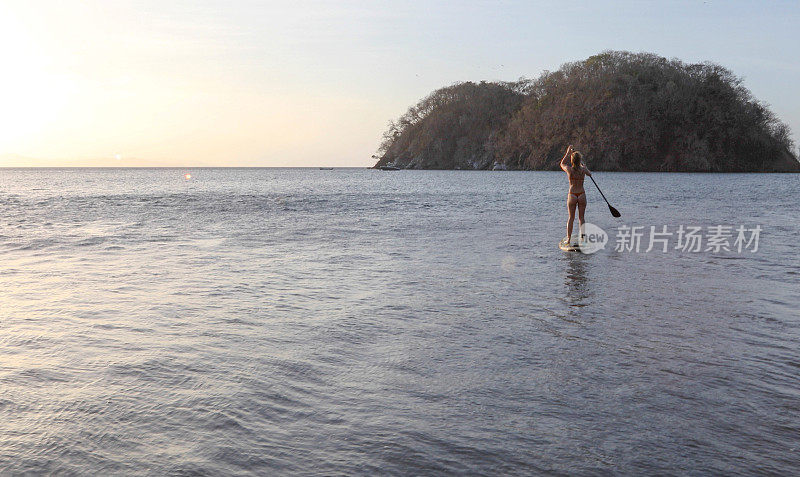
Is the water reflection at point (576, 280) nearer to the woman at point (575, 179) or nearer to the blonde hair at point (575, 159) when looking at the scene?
the woman at point (575, 179)

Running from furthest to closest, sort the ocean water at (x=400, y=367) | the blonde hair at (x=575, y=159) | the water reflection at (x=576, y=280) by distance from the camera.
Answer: the blonde hair at (x=575, y=159)
the water reflection at (x=576, y=280)
the ocean water at (x=400, y=367)

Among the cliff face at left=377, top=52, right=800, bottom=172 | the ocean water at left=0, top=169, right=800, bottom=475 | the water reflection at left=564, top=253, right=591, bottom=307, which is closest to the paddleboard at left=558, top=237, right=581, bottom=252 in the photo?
the water reflection at left=564, top=253, right=591, bottom=307

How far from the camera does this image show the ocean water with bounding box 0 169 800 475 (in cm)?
362

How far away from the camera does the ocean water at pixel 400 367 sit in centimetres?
362

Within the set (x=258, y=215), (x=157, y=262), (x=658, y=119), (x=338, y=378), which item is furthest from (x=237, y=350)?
(x=658, y=119)

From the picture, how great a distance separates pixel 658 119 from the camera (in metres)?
116

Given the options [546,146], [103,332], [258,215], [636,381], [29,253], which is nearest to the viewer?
[636,381]

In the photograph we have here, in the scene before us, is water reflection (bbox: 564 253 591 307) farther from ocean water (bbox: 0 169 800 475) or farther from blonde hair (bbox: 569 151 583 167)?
blonde hair (bbox: 569 151 583 167)

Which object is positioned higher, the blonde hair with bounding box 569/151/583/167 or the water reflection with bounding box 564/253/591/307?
the blonde hair with bounding box 569/151/583/167

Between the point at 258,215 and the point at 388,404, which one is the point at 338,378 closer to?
the point at 388,404

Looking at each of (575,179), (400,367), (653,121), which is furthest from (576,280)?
(653,121)

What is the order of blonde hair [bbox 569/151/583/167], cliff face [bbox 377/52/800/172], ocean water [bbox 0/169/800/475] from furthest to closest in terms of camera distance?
cliff face [bbox 377/52/800/172] → blonde hair [bbox 569/151/583/167] → ocean water [bbox 0/169/800/475]

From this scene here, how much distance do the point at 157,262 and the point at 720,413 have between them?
1065 cm

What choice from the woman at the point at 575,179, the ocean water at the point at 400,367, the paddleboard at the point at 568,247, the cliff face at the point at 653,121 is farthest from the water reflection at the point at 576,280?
the cliff face at the point at 653,121
